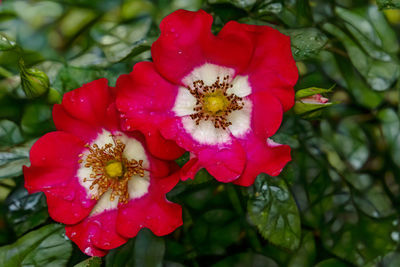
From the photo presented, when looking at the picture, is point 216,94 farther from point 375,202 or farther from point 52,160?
point 375,202

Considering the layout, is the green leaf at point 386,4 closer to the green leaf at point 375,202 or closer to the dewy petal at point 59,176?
the green leaf at point 375,202

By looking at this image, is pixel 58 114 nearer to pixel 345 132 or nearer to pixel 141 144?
pixel 141 144

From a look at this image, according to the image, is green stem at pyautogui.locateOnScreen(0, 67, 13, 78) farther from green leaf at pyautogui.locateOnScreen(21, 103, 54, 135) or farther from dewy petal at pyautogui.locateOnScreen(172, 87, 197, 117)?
dewy petal at pyautogui.locateOnScreen(172, 87, 197, 117)

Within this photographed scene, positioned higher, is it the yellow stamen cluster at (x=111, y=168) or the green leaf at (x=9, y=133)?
the yellow stamen cluster at (x=111, y=168)

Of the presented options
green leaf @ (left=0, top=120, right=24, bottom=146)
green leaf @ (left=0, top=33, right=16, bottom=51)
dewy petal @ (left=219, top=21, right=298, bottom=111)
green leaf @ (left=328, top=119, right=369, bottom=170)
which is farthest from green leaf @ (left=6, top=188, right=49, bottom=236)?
green leaf @ (left=328, top=119, right=369, bottom=170)

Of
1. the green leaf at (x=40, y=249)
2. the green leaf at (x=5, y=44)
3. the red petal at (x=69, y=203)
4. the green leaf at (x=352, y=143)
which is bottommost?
the green leaf at (x=40, y=249)

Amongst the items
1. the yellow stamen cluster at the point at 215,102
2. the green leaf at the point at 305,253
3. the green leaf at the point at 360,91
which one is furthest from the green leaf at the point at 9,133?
the green leaf at the point at 360,91
